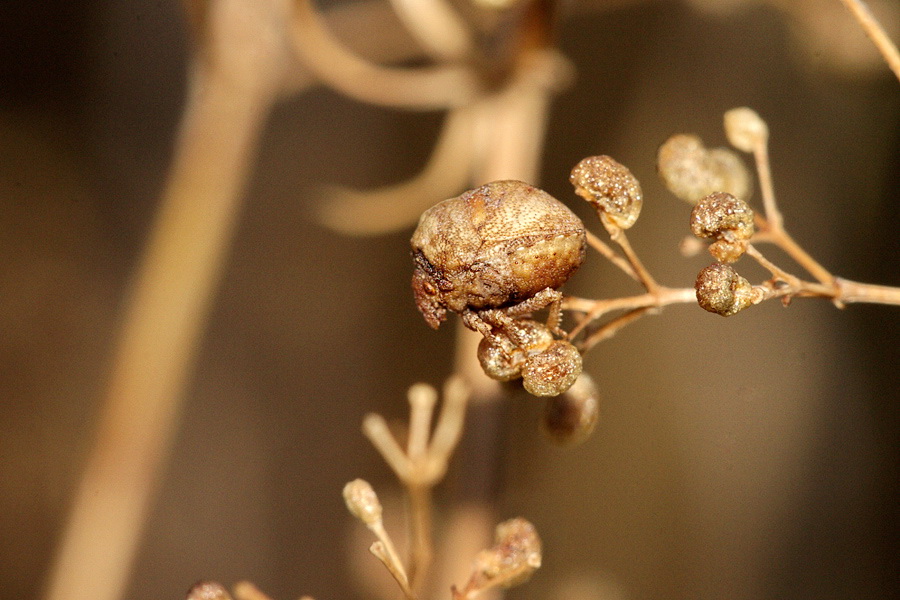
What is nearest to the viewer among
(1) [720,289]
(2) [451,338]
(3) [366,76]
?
(1) [720,289]

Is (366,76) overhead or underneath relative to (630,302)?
overhead

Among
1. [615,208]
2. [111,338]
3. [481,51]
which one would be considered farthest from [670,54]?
[111,338]

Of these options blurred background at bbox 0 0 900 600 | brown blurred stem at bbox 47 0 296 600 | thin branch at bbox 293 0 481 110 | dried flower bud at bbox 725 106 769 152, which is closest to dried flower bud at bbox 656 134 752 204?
dried flower bud at bbox 725 106 769 152

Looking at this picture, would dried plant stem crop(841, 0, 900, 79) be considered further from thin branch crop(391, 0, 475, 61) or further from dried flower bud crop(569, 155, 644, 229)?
thin branch crop(391, 0, 475, 61)

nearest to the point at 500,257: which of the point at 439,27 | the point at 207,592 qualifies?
the point at 207,592

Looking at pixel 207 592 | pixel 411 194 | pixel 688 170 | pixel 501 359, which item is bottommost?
pixel 207 592

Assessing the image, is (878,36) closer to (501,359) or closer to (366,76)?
(501,359)
